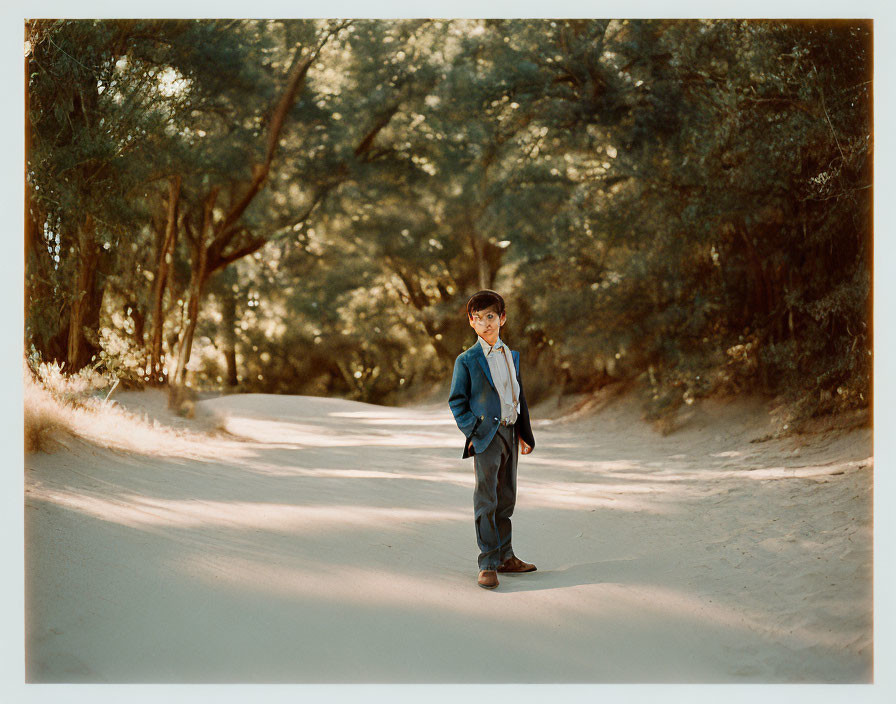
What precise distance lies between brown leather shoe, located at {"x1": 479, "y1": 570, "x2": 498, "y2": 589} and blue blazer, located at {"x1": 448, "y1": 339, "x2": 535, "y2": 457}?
377mm

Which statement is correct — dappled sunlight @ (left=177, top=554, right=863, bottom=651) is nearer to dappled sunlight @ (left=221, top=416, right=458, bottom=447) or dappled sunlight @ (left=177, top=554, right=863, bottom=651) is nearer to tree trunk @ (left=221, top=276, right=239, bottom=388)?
dappled sunlight @ (left=221, top=416, right=458, bottom=447)

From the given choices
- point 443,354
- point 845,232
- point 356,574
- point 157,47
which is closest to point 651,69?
point 845,232

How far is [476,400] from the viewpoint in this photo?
2588 mm

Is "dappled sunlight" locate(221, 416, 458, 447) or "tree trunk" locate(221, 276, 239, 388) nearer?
"dappled sunlight" locate(221, 416, 458, 447)

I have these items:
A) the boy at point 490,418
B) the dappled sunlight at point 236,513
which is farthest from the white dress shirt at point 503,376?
the dappled sunlight at point 236,513

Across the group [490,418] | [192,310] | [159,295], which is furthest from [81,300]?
[490,418]

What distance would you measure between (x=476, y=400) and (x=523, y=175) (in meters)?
6.09

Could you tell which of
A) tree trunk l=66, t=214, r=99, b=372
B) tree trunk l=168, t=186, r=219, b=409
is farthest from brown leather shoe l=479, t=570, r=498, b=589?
tree trunk l=168, t=186, r=219, b=409

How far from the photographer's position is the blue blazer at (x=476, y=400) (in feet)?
8.38

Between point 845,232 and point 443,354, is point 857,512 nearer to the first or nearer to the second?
point 845,232

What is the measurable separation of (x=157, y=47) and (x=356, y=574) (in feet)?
10.3

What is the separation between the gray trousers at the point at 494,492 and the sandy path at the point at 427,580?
14 cm

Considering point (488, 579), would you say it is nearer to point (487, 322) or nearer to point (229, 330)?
point (487, 322)

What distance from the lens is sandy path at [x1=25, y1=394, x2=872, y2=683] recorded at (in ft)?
7.70
